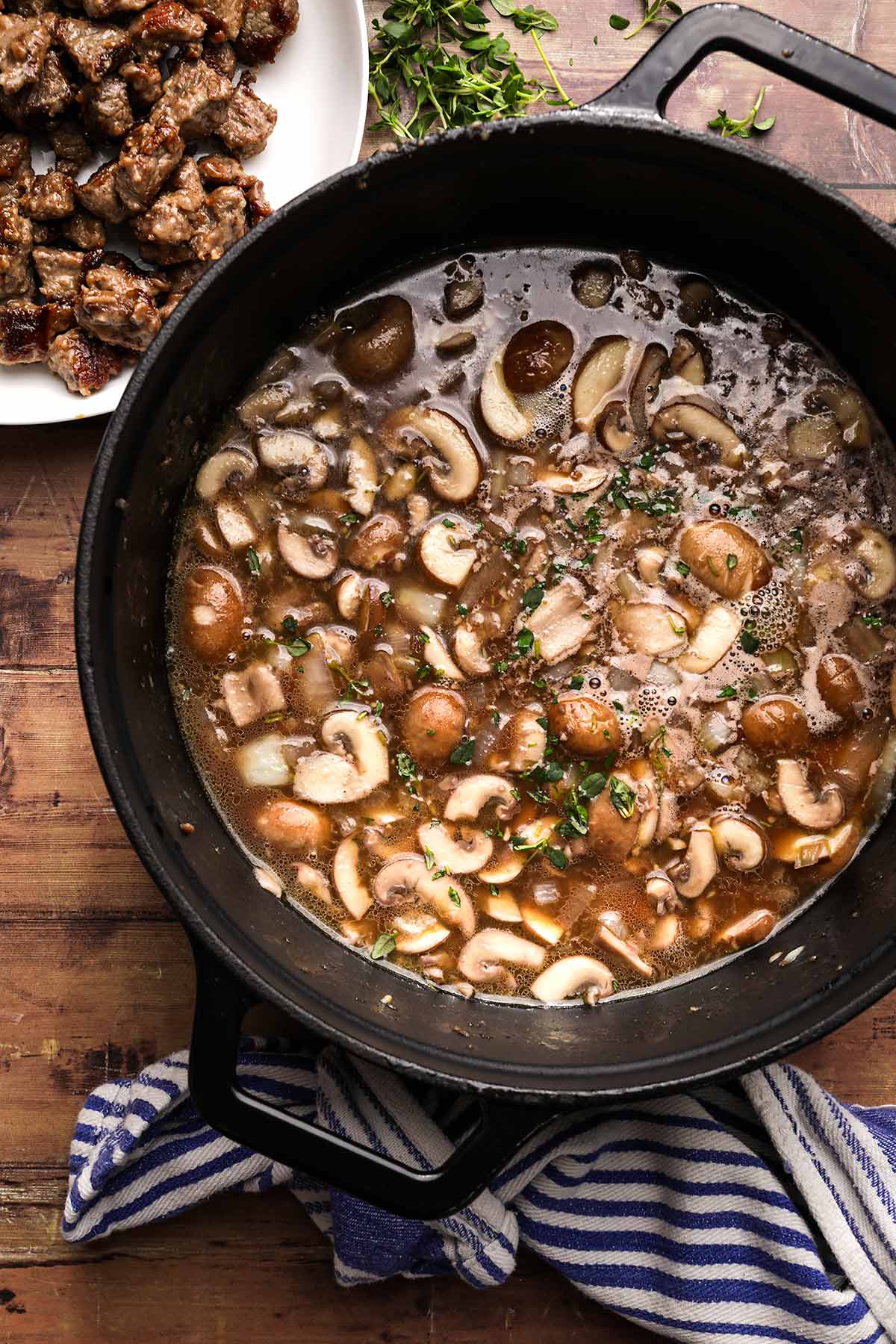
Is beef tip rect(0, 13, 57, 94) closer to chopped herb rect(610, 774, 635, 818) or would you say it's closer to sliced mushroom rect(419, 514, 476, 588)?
sliced mushroom rect(419, 514, 476, 588)

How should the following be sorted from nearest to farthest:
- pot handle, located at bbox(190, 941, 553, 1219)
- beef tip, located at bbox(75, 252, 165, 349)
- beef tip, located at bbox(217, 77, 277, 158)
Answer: pot handle, located at bbox(190, 941, 553, 1219)
beef tip, located at bbox(75, 252, 165, 349)
beef tip, located at bbox(217, 77, 277, 158)

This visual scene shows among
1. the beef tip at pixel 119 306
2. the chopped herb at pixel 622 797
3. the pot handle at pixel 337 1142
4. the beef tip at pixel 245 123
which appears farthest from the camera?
the beef tip at pixel 245 123

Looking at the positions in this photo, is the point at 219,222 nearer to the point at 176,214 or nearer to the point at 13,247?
the point at 176,214

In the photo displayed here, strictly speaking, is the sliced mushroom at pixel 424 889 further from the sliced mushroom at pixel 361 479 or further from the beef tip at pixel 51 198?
the beef tip at pixel 51 198

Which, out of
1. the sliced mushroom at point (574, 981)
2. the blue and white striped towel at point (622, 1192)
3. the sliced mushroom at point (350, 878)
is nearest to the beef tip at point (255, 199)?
the sliced mushroom at point (350, 878)

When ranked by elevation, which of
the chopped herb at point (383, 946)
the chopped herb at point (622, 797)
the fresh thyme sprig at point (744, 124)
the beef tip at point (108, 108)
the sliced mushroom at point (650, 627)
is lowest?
the chopped herb at point (383, 946)

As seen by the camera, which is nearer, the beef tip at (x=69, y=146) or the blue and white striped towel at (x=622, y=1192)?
the blue and white striped towel at (x=622, y=1192)

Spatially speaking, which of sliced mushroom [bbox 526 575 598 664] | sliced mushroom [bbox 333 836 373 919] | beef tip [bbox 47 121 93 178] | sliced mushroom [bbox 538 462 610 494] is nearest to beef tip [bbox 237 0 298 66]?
beef tip [bbox 47 121 93 178]
